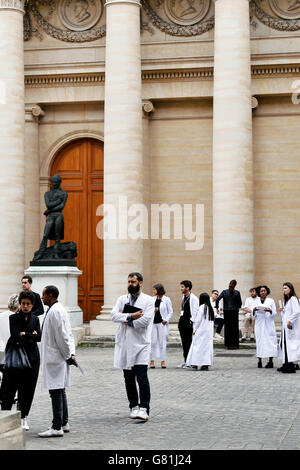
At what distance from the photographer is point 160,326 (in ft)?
67.7

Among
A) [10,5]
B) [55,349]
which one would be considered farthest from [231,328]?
[55,349]

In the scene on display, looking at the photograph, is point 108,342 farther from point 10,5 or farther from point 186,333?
point 10,5

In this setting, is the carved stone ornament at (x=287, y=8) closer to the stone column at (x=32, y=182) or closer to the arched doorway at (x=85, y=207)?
the arched doorway at (x=85, y=207)

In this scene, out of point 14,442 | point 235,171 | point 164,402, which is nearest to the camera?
point 14,442

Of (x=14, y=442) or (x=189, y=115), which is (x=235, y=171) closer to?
(x=189, y=115)

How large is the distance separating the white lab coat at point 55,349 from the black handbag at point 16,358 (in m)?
0.23

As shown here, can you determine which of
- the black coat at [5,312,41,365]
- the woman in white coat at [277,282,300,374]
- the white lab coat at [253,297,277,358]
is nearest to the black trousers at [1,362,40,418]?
the black coat at [5,312,41,365]

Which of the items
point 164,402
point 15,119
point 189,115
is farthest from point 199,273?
point 164,402

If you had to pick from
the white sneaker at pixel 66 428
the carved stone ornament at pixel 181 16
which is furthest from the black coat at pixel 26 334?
the carved stone ornament at pixel 181 16

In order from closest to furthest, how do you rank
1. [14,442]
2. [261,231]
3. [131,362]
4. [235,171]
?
[14,442] → [131,362] → [235,171] → [261,231]

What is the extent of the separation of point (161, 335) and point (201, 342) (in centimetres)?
119

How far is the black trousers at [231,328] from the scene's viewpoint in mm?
24875

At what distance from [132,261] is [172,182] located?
4191 millimetres

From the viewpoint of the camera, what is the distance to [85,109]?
104 ft
